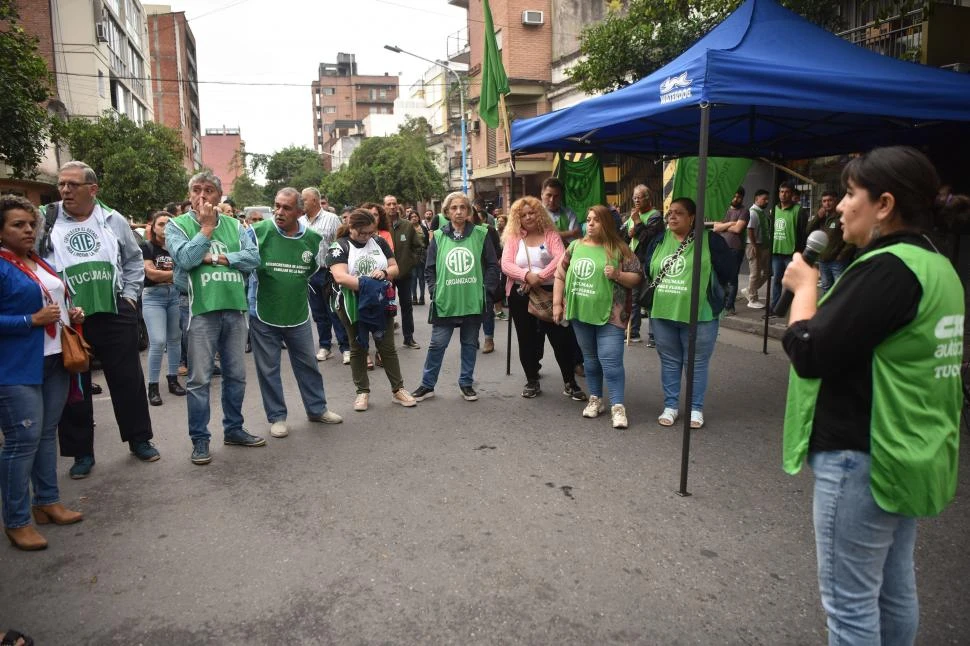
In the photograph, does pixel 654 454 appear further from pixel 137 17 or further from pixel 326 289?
pixel 137 17

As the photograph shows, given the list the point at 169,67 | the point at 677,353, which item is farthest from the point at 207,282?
the point at 169,67

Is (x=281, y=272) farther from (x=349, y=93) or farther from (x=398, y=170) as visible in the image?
(x=349, y=93)

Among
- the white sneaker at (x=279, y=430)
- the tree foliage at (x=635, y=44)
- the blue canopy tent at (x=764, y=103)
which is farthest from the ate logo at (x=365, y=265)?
the tree foliage at (x=635, y=44)

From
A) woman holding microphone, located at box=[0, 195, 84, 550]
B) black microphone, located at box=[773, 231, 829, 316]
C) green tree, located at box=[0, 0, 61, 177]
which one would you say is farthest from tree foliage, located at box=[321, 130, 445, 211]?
black microphone, located at box=[773, 231, 829, 316]

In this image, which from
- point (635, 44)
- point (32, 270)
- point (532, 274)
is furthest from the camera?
point (635, 44)

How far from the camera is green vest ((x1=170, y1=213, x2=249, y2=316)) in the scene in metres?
4.85

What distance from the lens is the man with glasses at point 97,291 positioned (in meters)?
4.43

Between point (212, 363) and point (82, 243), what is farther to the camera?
point (212, 363)

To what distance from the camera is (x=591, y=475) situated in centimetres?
448

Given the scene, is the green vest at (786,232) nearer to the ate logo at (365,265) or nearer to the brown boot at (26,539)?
the ate logo at (365,265)

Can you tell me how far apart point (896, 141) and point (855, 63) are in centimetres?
219

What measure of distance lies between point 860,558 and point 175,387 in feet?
21.7

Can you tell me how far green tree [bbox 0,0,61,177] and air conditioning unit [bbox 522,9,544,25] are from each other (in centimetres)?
2127

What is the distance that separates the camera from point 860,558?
76.6 inches
